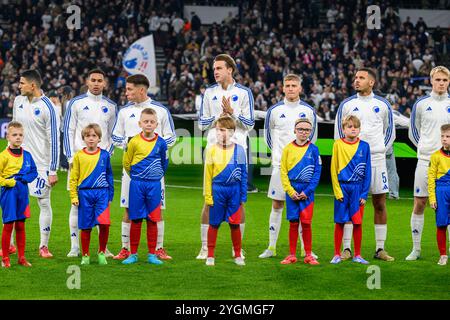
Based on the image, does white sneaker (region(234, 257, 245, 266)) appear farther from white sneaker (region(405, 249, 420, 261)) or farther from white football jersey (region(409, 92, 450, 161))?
white football jersey (region(409, 92, 450, 161))

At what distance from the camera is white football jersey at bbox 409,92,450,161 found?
9.99 m

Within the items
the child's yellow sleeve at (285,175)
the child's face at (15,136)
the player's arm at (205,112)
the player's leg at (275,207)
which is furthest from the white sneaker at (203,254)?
the child's face at (15,136)

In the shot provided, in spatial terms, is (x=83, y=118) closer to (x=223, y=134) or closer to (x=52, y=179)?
(x=52, y=179)

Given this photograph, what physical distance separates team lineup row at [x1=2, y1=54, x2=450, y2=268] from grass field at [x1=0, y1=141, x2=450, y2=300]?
40cm

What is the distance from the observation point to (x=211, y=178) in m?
9.35

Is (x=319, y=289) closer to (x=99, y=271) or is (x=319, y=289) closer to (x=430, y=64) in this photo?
(x=99, y=271)

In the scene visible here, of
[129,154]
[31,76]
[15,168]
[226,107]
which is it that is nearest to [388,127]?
[226,107]

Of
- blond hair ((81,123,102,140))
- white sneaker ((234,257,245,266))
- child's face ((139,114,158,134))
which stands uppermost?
child's face ((139,114,158,134))

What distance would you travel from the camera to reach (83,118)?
33.0 feet

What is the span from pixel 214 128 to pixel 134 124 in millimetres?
899

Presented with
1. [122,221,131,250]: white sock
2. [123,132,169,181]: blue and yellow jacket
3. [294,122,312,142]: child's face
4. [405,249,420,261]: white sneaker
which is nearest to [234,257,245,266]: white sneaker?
[123,132,169,181]: blue and yellow jacket

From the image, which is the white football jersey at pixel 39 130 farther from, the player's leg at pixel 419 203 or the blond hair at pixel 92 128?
the player's leg at pixel 419 203

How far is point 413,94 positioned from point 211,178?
65.3ft

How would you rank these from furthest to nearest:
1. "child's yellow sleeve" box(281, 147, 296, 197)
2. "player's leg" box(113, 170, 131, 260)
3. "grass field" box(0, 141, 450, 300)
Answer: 1. "player's leg" box(113, 170, 131, 260)
2. "child's yellow sleeve" box(281, 147, 296, 197)
3. "grass field" box(0, 141, 450, 300)
